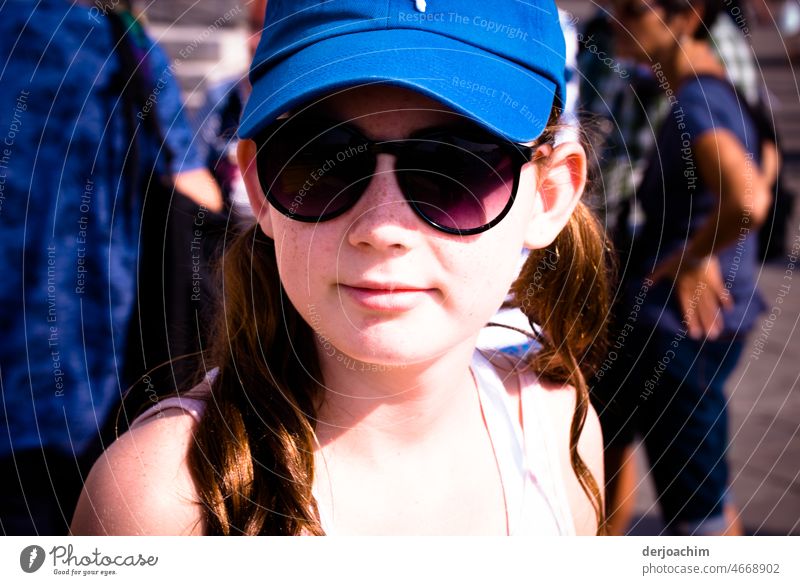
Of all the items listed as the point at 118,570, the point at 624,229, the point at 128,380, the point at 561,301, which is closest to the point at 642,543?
the point at 561,301

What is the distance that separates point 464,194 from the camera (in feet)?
3.15

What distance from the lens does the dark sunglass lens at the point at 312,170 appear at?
93 cm

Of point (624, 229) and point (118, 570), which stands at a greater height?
point (624, 229)

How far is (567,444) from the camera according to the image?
4.11ft

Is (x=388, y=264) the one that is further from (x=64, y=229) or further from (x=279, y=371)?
(x=64, y=229)

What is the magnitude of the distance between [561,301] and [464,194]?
39 cm

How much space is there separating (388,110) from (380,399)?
0.37 m

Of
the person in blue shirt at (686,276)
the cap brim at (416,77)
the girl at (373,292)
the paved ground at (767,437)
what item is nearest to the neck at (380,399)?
the girl at (373,292)

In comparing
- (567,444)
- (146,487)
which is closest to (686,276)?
(567,444)

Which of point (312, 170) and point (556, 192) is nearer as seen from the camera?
point (312, 170)

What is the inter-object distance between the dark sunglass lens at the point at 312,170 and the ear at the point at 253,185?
7 cm

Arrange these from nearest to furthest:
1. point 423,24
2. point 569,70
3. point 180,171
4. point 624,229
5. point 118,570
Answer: point 423,24, point 118,570, point 180,171, point 569,70, point 624,229

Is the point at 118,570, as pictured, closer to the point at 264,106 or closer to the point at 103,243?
the point at 264,106

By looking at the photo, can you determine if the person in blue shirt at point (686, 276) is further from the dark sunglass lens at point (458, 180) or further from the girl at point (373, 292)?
the dark sunglass lens at point (458, 180)
